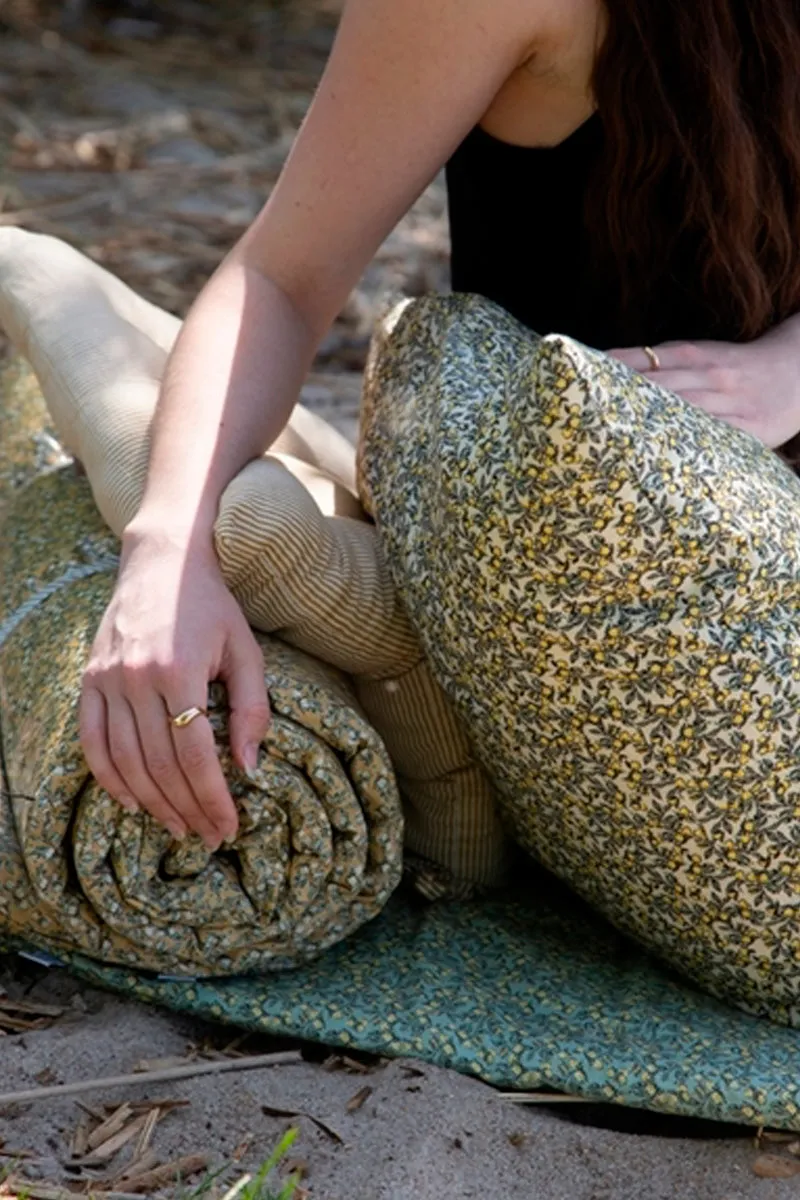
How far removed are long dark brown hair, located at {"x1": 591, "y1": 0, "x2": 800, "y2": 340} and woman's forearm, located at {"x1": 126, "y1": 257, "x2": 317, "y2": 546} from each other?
35cm

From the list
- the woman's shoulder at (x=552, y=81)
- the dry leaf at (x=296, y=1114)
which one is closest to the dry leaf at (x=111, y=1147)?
the dry leaf at (x=296, y=1114)

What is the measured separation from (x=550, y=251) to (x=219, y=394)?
0.51 meters

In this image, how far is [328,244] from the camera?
6.46ft

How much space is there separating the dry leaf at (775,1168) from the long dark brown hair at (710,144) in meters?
0.79

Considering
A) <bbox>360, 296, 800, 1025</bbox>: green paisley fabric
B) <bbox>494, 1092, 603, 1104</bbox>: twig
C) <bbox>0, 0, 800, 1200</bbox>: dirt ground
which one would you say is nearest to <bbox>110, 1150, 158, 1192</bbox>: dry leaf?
<bbox>0, 0, 800, 1200</bbox>: dirt ground

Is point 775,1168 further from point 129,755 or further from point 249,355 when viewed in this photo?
point 249,355

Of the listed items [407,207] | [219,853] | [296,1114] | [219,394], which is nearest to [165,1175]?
[296,1114]

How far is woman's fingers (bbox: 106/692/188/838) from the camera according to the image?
168 cm

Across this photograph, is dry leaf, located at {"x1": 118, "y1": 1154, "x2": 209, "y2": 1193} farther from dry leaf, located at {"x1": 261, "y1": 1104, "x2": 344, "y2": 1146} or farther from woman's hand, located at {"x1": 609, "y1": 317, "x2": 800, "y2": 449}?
woman's hand, located at {"x1": 609, "y1": 317, "x2": 800, "y2": 449}

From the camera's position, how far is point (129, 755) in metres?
1.68

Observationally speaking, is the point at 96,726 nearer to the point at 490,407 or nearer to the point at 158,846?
the point at 158,846

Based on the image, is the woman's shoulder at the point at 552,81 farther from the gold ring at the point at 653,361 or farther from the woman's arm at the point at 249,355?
the gold ring at the point at 653,361

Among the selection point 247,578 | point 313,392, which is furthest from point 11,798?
point 313,392

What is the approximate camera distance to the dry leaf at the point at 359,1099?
173 centimetres
